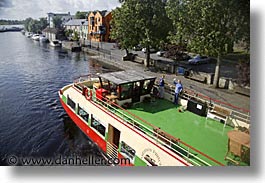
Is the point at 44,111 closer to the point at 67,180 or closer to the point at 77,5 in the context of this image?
the point at 77,5

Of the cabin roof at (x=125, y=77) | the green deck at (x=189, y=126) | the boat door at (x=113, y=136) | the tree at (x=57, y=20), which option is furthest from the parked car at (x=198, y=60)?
the tree at (x=57, y=20)

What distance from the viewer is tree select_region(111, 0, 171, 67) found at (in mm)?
16344

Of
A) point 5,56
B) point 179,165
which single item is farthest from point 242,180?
point 5,56

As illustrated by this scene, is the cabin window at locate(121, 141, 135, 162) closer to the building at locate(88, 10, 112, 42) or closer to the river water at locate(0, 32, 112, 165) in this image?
the river water at locate(0, 32, 112, 165)

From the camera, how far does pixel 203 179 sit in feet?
18.5

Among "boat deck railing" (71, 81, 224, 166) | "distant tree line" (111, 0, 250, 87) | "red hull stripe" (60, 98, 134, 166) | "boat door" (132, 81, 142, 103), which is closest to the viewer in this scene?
"boat deck railing" (71, 81, 224, 166)

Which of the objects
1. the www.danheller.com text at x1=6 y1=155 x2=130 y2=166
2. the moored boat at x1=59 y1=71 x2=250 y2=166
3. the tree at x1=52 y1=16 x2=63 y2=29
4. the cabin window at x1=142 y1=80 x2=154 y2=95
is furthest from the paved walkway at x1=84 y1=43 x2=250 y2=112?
the tree at x1=52 y1=16 x2=63 y2=29

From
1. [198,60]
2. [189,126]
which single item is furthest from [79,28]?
[189,126]

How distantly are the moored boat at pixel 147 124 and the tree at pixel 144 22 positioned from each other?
8585 millimetres

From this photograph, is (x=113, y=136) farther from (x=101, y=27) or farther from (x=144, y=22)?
(x=101, y=27)

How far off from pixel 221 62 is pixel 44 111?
8.67m

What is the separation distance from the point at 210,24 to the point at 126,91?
5679 millimetres

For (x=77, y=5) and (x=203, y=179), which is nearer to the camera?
(x=203, y=179)

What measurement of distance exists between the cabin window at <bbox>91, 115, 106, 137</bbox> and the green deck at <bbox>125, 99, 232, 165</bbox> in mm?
1059
